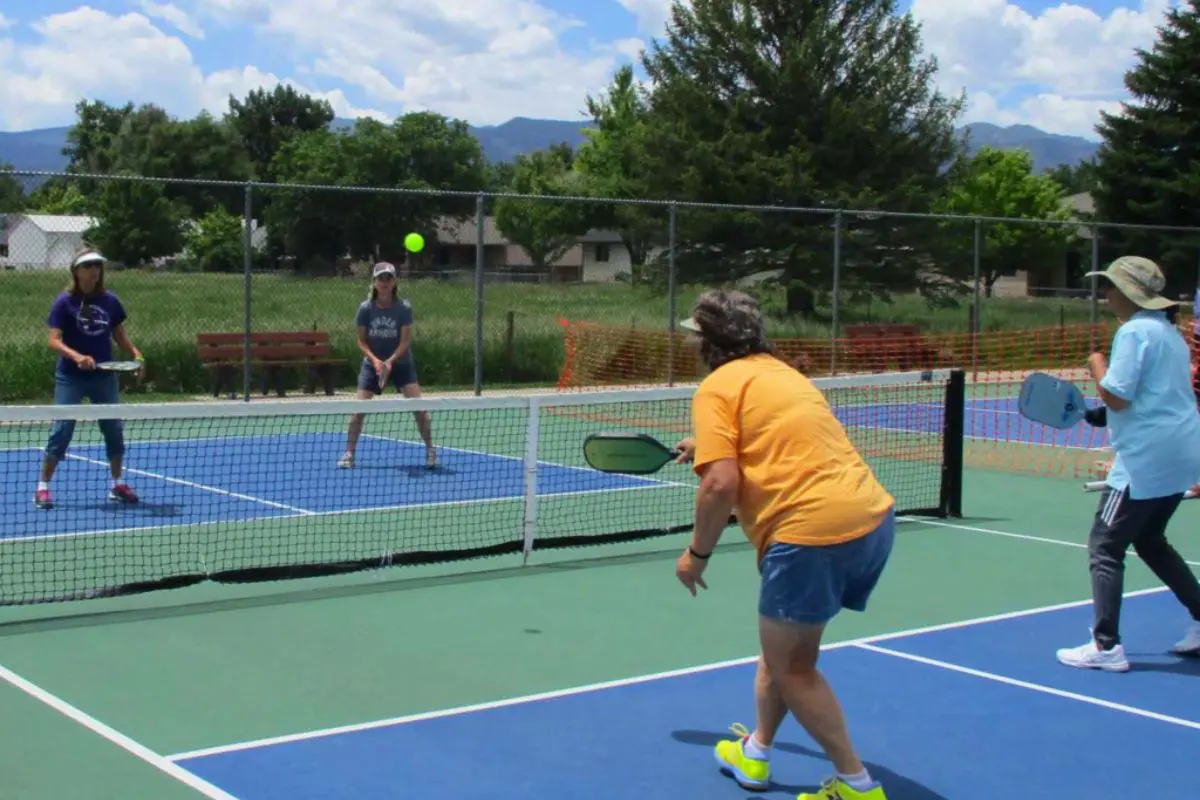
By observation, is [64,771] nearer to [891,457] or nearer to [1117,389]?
[1117,389]

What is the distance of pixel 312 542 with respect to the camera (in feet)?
31.0

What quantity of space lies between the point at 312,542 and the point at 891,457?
19.2 ft

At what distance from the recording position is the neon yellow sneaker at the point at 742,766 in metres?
5.09

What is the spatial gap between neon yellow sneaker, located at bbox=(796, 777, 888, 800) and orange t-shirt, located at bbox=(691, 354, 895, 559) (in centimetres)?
81

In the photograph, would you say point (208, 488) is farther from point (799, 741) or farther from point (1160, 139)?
point (1160, 139)

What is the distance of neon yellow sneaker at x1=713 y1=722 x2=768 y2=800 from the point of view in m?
5.09

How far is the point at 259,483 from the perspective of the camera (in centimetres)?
1220

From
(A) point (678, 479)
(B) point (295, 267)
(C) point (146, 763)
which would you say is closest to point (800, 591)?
(C) point (146, 763)

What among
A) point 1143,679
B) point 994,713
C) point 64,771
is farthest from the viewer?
point 1143,679

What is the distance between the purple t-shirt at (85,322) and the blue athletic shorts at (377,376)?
2.82 m

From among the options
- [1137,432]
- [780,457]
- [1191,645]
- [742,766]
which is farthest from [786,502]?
[1191,645]

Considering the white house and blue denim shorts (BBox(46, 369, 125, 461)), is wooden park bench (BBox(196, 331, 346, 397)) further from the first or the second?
blue denim shorts (BBox(46, 369, 125, 461))

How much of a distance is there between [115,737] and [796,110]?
3234 cm

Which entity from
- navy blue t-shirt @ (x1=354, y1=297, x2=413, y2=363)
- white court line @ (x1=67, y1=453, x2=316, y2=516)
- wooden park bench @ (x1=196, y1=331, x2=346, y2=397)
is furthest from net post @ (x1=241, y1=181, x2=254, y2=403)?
navy blue t-shirt @ (x1=354, y1=297, x2=413, y2=363)
